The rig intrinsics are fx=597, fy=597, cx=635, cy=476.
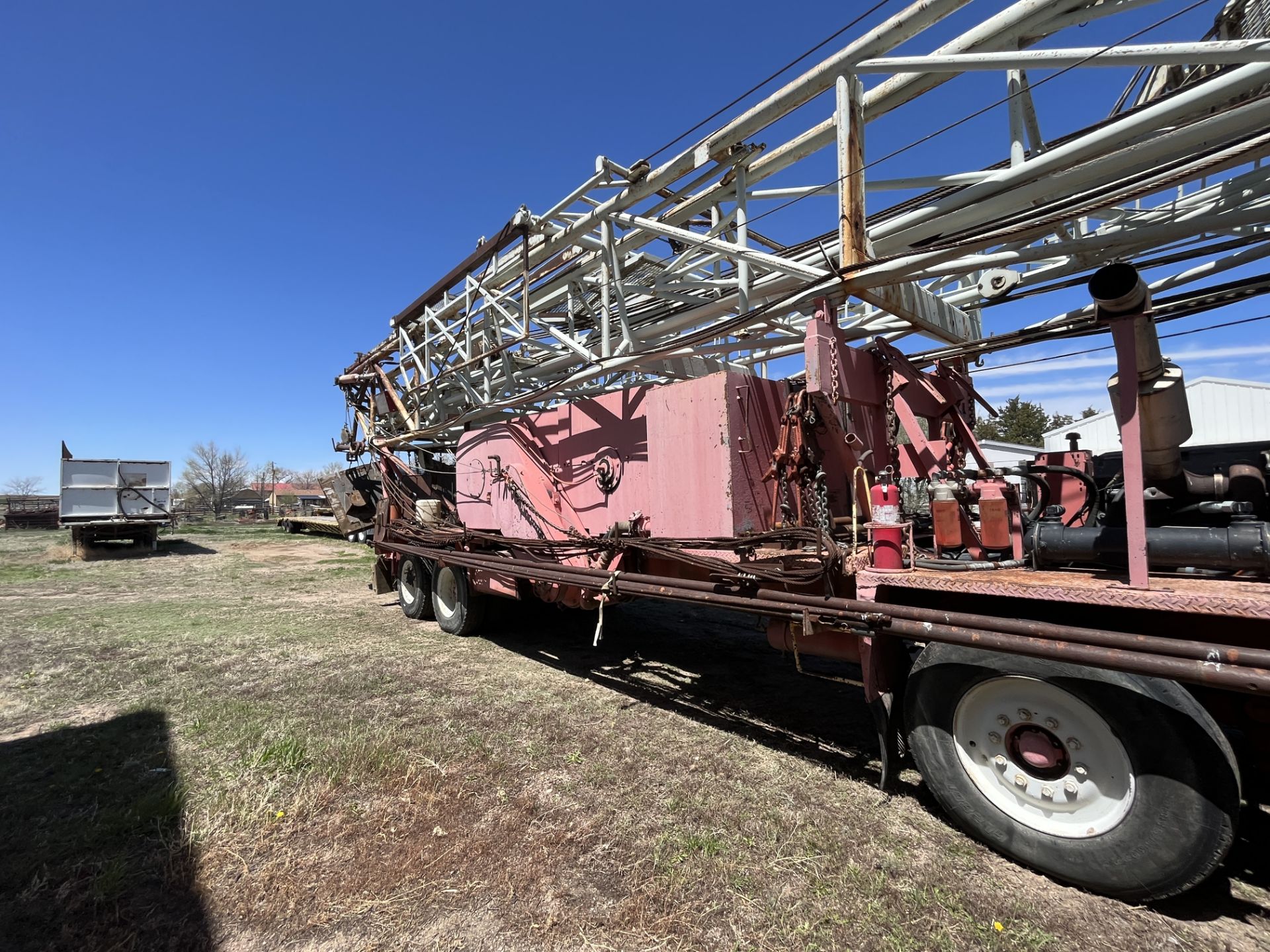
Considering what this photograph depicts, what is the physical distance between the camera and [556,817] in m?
3.12

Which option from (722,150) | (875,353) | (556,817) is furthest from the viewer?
(722,150)

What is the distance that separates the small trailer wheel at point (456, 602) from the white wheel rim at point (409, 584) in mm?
624

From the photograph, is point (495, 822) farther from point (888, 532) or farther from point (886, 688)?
point (888, 532)

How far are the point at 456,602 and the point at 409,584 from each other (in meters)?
1.51

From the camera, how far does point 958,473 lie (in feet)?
11.9

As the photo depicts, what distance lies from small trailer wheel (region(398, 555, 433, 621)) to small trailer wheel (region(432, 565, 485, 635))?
348 mm

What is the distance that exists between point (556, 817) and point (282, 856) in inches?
50.3

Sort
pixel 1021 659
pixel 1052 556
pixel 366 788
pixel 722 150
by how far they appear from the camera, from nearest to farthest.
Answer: pixel 1021 659 → pixel 1052 556 → pixel 366 788 → pixel 722 150

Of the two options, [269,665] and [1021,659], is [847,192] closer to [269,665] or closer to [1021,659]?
[1021,659]

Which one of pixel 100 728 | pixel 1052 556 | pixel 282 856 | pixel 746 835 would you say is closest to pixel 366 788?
pixel 282 856

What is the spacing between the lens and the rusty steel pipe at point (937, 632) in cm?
197

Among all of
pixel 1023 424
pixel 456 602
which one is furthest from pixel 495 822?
pixel 1023 424

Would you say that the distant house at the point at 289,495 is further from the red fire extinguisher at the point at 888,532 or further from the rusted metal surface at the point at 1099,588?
the rusted metal surface at the point at 1099,588

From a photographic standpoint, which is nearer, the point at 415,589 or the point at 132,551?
the point at 415,589
